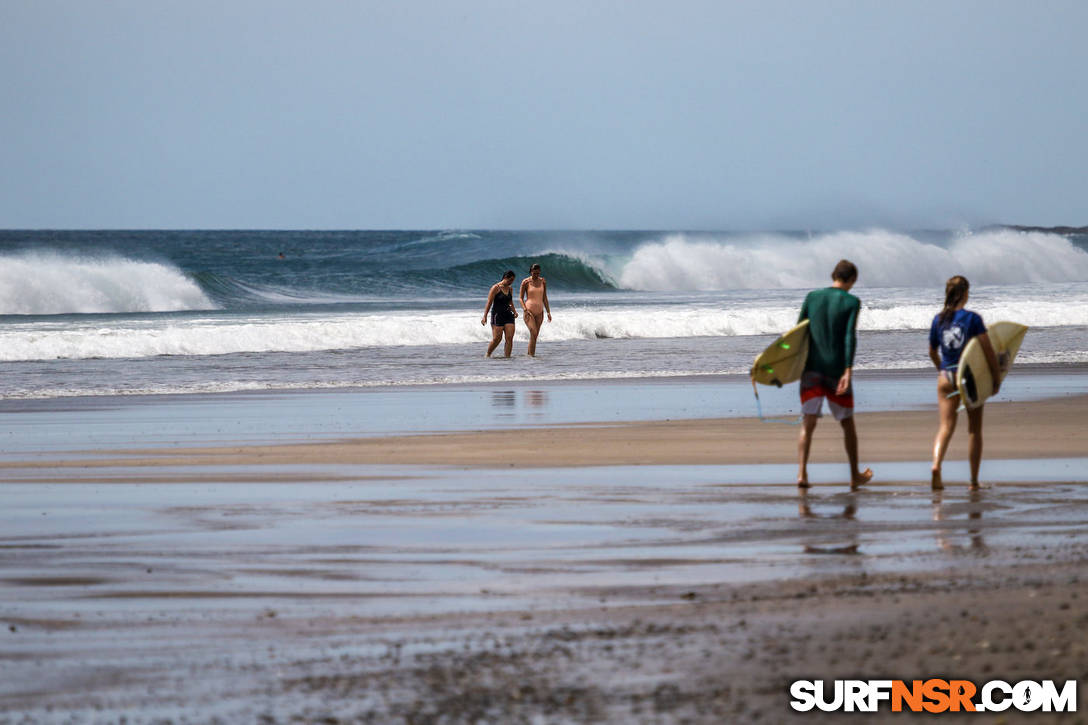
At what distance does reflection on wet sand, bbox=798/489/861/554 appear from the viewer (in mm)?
6473

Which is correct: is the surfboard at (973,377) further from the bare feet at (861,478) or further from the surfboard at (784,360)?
Result: the surfboard at (784,360)

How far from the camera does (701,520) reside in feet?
24.2

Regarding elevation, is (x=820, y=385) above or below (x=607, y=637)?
above

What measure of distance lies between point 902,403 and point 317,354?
477 inches

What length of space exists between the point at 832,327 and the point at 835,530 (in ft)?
6.64

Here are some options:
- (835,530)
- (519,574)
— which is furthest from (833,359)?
(519,574)

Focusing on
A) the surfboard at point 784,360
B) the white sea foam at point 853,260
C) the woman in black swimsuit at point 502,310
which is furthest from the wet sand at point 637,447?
the white sea foam at point 853,260

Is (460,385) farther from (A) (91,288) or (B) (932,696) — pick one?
(A) (91,288)

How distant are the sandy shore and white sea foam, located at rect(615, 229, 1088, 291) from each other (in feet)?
130

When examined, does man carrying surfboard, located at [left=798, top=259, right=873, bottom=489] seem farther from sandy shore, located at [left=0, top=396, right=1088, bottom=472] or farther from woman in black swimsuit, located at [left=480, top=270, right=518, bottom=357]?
woman in black swimsuit, located at [left=480, top=270, right=518, bottom=357]

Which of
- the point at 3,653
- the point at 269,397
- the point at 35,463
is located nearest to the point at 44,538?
the point at 3,653

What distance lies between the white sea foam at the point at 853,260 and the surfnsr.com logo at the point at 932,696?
4791cm

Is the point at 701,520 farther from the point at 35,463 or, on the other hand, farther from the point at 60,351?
the point at 60,351

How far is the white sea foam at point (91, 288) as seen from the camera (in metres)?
39.2
